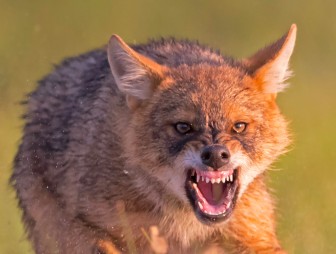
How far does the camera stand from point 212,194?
348 inches

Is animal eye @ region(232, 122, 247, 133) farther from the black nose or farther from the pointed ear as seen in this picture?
the pointed ear

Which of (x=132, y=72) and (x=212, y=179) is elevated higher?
(x=132, y=72)

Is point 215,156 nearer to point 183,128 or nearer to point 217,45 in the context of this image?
point 183,128

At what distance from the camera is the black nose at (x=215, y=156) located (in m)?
8.45

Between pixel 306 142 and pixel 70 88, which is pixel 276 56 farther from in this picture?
pixel 306 142

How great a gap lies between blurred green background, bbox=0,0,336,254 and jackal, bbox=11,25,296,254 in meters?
2.44

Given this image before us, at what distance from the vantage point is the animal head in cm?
873

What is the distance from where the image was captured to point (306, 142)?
16.4 m

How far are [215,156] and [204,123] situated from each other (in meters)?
0.39

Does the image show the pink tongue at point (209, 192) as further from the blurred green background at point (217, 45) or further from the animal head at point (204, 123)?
the blurred green background at point (217, 45)

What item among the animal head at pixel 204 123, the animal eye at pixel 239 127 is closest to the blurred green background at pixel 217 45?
the animal head at pixel 204 123

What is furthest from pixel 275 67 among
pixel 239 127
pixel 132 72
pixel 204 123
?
pixel 132 72

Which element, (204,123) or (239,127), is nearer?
A: (204,123)

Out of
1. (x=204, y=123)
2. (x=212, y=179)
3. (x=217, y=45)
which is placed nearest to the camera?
(x=212, y=179)
